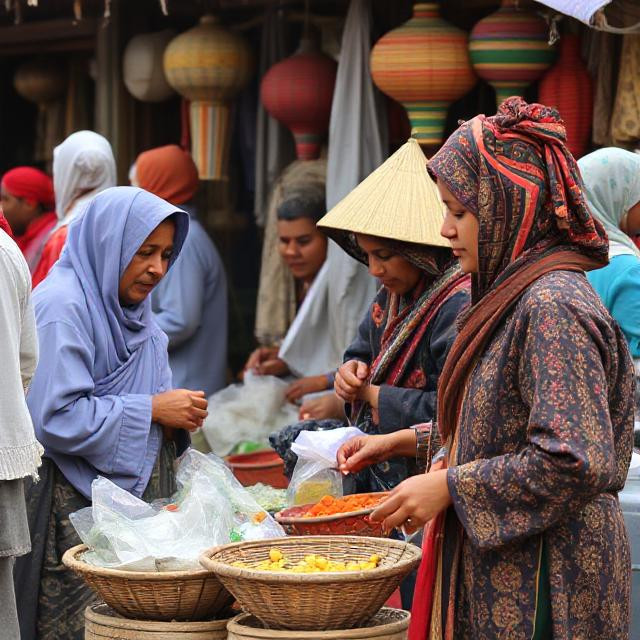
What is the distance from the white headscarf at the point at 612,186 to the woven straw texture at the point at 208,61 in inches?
99.7

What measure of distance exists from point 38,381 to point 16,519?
584mm

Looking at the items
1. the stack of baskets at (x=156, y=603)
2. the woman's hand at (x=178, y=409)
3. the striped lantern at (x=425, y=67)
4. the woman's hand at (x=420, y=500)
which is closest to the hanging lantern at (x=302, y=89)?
the striped lantern at (x=425, y=67)

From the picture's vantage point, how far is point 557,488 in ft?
7.80

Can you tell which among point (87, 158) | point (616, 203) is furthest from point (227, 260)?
point (616, 203)

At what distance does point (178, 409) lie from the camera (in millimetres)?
3719

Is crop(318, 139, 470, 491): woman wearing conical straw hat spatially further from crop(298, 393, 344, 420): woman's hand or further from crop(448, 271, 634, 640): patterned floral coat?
crop(448, 271, 634, 640): patterned floral coat

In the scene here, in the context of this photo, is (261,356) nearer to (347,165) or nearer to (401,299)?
(347,165)

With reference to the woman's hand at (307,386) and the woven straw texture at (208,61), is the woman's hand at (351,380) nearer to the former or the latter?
the woman's hand at (307,386)

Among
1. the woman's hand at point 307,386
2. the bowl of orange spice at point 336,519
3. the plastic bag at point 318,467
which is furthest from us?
the woman's hand at point 307,386

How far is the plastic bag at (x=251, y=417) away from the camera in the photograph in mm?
5820

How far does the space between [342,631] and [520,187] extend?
1.02 meters

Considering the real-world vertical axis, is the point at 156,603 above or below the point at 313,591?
below

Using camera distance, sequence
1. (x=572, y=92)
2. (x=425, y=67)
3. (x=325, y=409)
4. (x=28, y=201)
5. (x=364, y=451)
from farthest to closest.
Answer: (x=28, y=201), (x=425, y=67), (x=572, y=92), (x=325, y=409), (x=364, y=451)

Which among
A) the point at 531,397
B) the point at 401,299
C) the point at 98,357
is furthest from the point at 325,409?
the point at 531,397
